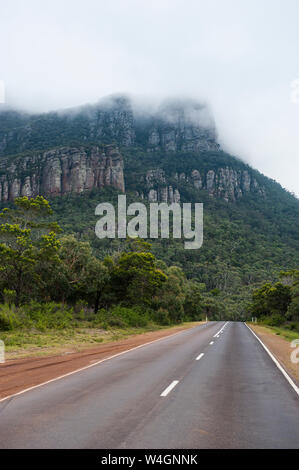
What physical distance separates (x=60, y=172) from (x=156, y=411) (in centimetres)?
16153

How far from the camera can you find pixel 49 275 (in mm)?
32406

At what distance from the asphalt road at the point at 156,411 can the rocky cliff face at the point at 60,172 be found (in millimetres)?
150161

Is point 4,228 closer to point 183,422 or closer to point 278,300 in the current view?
point 183,422

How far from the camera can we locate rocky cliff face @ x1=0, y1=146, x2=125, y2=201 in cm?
15662

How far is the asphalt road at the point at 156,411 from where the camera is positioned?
563cm

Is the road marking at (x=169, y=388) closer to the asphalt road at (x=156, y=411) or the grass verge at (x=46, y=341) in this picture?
the asphalt road at (x=156, y=411)

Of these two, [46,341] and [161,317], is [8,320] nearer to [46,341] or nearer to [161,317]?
[46,341]

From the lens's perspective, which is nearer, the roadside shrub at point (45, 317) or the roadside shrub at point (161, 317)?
the roadside shrub at point (45, 317)

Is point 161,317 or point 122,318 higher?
point 122,318
